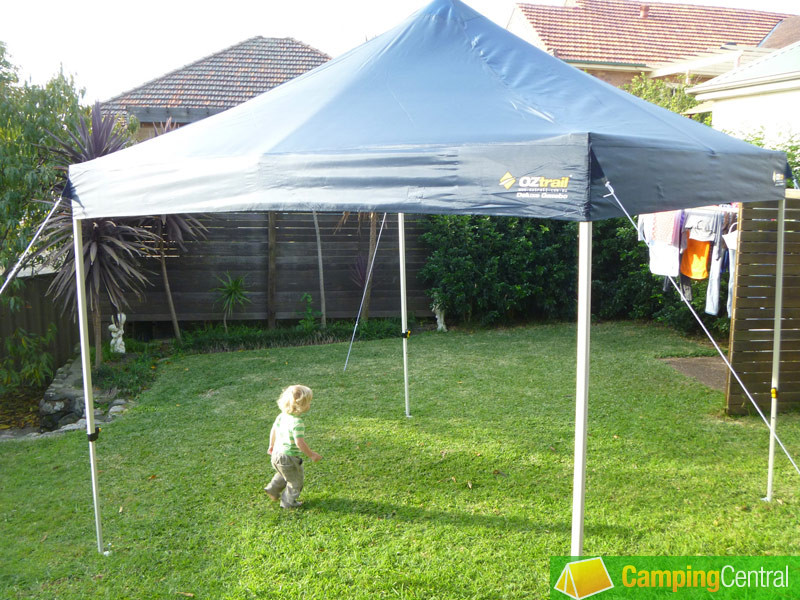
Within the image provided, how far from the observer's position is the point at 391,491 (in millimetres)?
3863

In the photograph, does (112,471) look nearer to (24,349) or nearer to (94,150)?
(24,349)

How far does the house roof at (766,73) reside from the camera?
8445 millimetres

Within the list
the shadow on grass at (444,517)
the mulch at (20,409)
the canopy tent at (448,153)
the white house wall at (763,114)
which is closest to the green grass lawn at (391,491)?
the shadow on grass at (444,517)

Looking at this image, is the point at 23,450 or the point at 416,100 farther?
the point at 23,450

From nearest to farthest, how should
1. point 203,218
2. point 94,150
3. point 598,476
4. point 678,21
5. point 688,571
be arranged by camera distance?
1. point 688,571
2. point 598,476
3. point 94,150
4. point 203,218
5. point 678,21

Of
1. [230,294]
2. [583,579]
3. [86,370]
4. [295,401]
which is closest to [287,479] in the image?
[295,401]

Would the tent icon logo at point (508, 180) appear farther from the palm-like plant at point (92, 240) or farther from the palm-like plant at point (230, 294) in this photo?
the palm-like plant at point (230, 294)

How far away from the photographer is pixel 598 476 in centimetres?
401

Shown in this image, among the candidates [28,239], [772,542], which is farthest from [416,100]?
[28,239]

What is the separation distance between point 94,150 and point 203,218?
2054 millimetres

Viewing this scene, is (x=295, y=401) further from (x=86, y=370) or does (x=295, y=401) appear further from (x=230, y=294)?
(x=230, y=294)

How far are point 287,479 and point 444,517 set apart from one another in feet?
2.98

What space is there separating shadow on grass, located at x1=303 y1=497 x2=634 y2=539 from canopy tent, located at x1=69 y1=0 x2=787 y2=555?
81 cm

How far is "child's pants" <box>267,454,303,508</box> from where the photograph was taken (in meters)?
3.52
